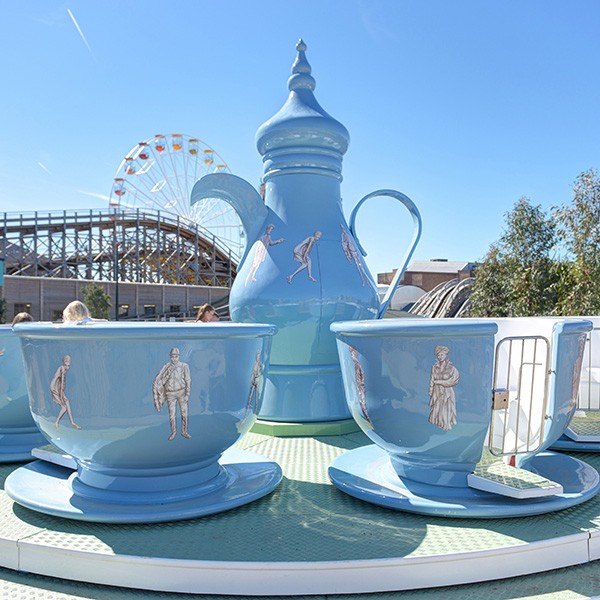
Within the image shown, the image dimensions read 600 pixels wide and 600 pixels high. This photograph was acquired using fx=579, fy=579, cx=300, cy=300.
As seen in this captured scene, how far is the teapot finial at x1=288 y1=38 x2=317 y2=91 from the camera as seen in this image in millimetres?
3802

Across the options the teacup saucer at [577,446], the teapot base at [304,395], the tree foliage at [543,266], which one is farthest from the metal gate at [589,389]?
the tree foliage at [543,266]

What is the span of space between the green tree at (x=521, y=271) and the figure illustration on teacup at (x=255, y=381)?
11.0 meters

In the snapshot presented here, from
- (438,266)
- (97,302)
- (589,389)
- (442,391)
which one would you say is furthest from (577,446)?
(438,266)

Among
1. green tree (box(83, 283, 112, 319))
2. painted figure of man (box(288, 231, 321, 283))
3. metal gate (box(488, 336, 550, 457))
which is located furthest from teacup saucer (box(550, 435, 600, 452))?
green tree (box(83, 283, 112, 319))

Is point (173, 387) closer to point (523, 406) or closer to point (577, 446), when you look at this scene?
point (523, 406)

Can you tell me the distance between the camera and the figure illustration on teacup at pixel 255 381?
2.01 meters

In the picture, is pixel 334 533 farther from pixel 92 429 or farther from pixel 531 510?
pixel 92 429

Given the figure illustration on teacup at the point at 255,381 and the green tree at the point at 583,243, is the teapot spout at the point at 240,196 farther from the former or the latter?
the green tree at the point at 583,243

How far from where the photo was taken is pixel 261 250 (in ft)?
11.4

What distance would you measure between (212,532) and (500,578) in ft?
2.67

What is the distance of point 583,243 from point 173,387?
10.5 meters

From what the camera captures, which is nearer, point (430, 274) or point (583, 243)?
point (583, 243)

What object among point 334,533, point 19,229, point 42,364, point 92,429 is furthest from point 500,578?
point 19,229

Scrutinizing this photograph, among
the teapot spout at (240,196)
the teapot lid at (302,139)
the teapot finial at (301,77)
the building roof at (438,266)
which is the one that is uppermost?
the building roof at (438,266)
